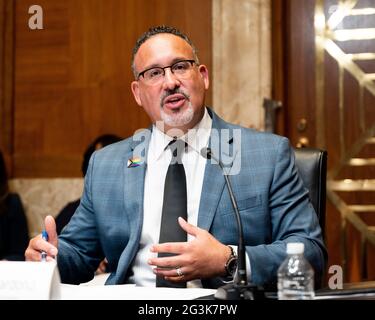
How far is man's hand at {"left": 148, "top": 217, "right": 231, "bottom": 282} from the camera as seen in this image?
156 centimetres

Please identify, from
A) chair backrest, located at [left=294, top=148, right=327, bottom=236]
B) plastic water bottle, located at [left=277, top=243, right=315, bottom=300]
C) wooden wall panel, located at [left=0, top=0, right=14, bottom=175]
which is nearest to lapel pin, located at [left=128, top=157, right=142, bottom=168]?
chair backrest, located at [left=294, top=148, right=327, bottom=236]

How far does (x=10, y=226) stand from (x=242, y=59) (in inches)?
72.6

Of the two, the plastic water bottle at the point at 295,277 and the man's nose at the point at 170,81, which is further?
the man's nose at the point at 170,81

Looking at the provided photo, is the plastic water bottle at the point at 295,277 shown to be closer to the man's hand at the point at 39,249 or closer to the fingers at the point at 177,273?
the fingers at the point at 177,273

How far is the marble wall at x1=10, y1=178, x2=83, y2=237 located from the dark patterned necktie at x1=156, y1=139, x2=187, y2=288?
237 cm

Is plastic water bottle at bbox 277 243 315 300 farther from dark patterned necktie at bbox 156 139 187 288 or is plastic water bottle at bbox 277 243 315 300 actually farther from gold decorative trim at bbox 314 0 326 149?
gold decorative trim at bbox 314 0 326 149

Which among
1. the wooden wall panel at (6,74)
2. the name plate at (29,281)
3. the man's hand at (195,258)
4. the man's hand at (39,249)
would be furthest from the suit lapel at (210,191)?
the wooden wall panel at (6,74)

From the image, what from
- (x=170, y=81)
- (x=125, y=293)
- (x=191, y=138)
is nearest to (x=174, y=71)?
(x=170, y=81)

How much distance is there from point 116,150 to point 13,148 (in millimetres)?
2448

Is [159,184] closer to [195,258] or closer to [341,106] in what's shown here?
[195,258]

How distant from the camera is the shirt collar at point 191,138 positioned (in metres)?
2.21
